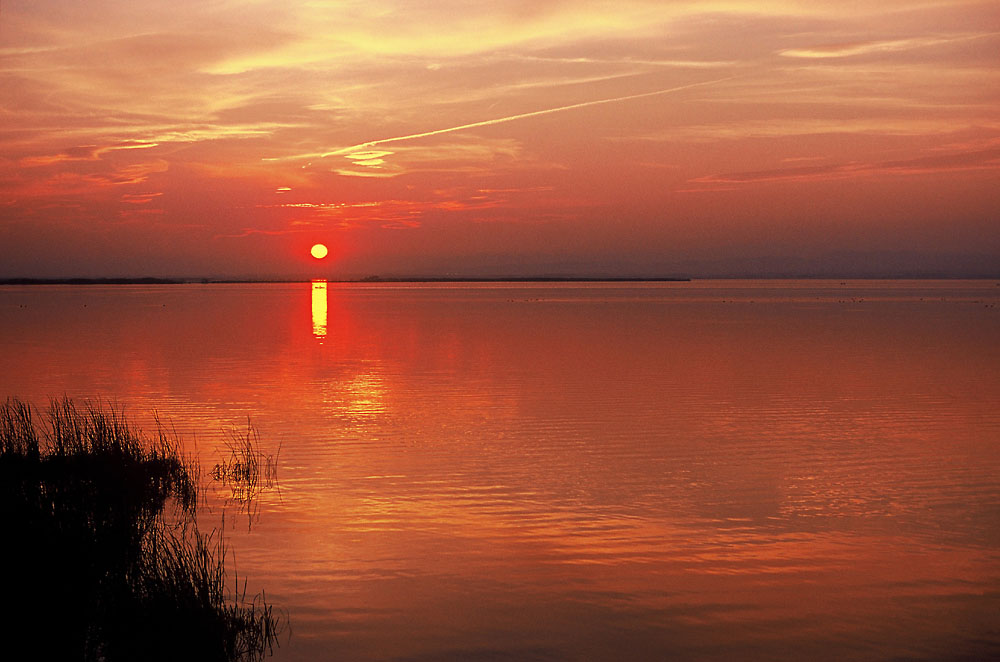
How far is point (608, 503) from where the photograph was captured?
14461 mm

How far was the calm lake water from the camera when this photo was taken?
9.68 meters

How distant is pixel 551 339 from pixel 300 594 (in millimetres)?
40087

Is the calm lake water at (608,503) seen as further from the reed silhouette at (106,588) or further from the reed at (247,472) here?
the reed silhouette at (106,588)

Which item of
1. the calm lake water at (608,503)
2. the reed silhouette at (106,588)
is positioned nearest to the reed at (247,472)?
the calm lake water at (608,503)

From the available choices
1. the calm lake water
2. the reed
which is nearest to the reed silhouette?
the calm lake water

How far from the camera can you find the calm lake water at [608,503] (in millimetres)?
9680

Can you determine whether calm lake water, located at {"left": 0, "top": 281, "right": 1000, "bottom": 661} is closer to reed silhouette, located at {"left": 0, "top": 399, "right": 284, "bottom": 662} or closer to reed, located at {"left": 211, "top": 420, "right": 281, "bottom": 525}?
reed, located at {"left": 211, "top": 420, "right": 281, "bottom": 525}

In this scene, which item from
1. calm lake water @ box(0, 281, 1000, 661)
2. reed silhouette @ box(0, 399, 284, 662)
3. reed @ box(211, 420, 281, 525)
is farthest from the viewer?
reed @ box(211, 420, 281, 525)

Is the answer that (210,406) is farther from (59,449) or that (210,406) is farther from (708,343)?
(708,343)

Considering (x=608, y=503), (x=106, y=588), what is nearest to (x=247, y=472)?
(x=608, y=503)

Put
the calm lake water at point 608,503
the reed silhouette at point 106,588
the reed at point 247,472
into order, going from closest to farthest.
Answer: the reed silhouette at point 106,588 → the calm lake water at point 608,503 → the reed at point 247,472

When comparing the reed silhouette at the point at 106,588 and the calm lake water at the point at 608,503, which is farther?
the calm lake water at the point at 608,503

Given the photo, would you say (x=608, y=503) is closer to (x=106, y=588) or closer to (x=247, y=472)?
(x=247, y=472)

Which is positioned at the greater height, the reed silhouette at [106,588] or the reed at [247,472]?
the reed silhouette at [106,588]
